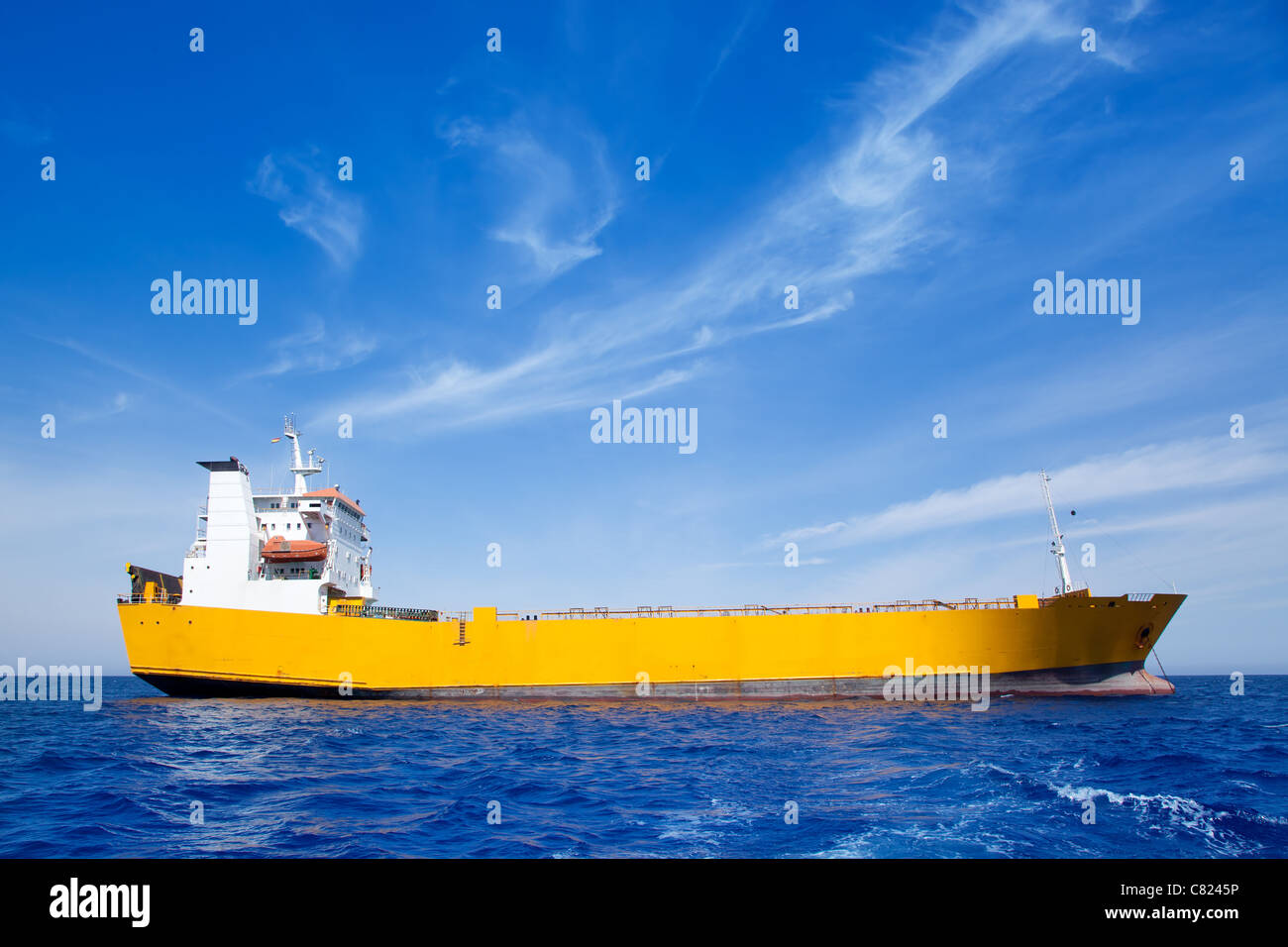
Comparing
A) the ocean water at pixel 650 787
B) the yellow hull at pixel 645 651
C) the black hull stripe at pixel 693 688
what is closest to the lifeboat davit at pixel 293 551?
the yellow hull at pixel 645 651

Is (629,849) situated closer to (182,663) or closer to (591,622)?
(591,622)

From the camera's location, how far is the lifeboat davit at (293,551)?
26.8 meters

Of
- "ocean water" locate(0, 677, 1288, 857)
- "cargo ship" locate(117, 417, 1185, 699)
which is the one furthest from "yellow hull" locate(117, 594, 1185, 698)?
"ocean water" locate(0, 677, 1288, 857)

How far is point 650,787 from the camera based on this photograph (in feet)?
38.2

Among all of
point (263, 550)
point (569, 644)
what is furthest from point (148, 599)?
point (569, 644)

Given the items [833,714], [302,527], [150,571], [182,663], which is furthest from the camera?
[302,527]

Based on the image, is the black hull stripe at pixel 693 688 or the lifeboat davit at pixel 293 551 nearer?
the black hull stripe at pixel 693 688

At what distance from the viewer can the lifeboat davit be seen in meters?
26.8

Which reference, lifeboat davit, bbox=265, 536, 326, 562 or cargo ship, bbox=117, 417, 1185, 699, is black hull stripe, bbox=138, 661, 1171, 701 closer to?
cargo ship, bbox=117, 417, 1185, 699

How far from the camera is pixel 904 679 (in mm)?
24891

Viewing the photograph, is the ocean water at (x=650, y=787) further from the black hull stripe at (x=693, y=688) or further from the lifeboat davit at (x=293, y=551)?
the lifeboat davit at (x=293, y=551)

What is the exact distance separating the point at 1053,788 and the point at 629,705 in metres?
16.5

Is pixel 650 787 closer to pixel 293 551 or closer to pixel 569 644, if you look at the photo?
pixel 569 644
